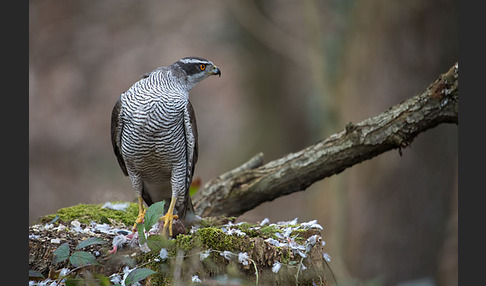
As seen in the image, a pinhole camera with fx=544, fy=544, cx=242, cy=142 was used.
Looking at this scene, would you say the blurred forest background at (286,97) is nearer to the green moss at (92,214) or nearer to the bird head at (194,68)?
the green moss at (92,214)

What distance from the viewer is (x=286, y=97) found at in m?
11.7

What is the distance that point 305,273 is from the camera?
12.5 ft

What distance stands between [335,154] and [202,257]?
2080 millimetres

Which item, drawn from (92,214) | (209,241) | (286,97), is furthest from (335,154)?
(286,97)

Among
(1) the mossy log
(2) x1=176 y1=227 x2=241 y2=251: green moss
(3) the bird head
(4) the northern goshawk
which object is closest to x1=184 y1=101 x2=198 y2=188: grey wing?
(4) the northern goshawk

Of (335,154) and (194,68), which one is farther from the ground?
(194,68)

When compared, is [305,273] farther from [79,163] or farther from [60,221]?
[79,163]

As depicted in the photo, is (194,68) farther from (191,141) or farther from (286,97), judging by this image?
(286,97)

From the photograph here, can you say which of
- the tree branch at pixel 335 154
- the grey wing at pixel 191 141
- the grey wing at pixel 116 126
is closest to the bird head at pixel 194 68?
the grey wing at pixel 191 141

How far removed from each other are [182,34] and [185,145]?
33.1ft

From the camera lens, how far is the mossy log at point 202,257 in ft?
11.8

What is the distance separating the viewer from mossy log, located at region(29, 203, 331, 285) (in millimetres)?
3611

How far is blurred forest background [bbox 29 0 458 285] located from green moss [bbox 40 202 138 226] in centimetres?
80

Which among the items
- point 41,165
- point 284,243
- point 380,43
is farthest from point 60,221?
point 41,165
